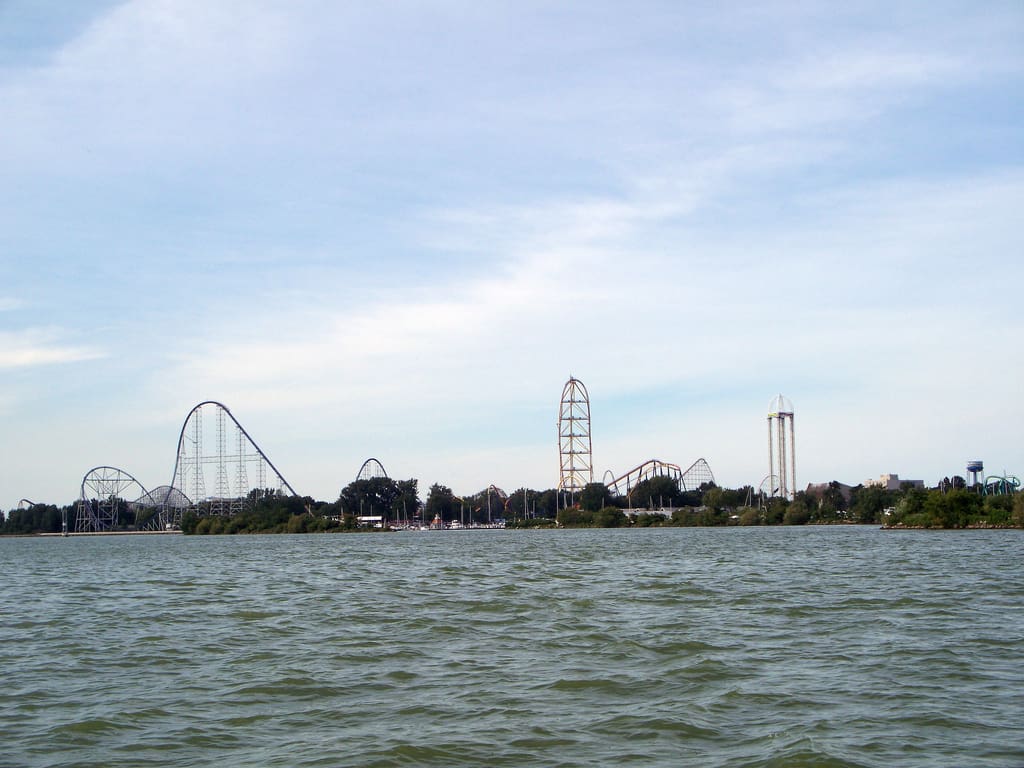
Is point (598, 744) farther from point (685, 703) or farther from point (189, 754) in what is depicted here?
point (189, 754)

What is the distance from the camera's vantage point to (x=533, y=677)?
1291 cm

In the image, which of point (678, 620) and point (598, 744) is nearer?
point (598, 744)

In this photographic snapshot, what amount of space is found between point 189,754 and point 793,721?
6.23m

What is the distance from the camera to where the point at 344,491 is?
18375 cm

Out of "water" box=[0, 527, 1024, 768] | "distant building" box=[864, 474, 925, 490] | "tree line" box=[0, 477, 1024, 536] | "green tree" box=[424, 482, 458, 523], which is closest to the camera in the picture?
"water" box=[0, 527, 1024, 768]

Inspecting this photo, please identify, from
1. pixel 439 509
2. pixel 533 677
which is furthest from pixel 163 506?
pixel 533 677

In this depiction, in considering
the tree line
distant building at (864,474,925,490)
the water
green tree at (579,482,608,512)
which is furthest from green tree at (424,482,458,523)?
the water

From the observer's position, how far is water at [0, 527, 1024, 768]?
30.8 ft

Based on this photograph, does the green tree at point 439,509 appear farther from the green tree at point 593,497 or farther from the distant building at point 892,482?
the distant building at point 892,482

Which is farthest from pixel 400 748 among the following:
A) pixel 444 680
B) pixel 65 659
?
pixel 65 659

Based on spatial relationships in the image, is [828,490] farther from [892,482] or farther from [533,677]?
[533,677]

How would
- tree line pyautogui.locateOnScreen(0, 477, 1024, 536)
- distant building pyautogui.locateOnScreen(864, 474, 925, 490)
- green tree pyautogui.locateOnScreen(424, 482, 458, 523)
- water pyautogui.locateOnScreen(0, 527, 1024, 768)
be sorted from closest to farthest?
1. water pyautogui.locateOnScreen(0, 527, 1024, 768)
2. tree line pyautogui.locateOnScreen(0, 477, 1024, 536)
3. distant building pyautogui.locateOnScreen(864, 474, 925, 490)
4. green tree pyautogui.locateOnScreen(424, 482, 458, 523)

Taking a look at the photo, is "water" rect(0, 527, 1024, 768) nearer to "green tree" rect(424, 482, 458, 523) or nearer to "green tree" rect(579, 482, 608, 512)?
"green tree" rect(579, 482, 608, 512)

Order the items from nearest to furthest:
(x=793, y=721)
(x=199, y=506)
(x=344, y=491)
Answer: (x=793, y=721) → (x=199, y=506) → (x=344, y=491)
